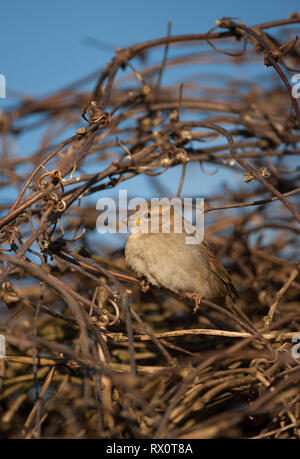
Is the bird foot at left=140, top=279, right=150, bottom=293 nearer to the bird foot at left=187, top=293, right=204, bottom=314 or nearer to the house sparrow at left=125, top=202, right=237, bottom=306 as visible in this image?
the house sparrow at left=125, top=202, right=237, bottom=306

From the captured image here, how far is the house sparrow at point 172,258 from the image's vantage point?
2672 millimetres

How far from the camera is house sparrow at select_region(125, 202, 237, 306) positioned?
2672 mm

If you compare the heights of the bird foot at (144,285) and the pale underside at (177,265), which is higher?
the pale underside at (177,265)

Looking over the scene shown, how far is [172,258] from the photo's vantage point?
2723 millimetres

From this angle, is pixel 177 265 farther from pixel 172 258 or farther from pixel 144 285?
pixel 144 285

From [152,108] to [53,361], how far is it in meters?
1.65

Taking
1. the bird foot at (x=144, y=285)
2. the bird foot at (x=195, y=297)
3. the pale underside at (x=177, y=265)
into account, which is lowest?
the bird foot at (x=195, y=297)

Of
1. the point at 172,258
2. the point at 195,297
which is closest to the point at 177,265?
the point at 172,258

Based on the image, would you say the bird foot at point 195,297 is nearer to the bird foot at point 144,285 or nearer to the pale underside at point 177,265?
the pale underside at point 177,265

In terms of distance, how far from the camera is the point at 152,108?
2793 mm

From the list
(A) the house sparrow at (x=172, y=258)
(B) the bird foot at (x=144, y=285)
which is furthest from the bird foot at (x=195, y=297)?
(B) the bird foot at (x=144, y=285)
